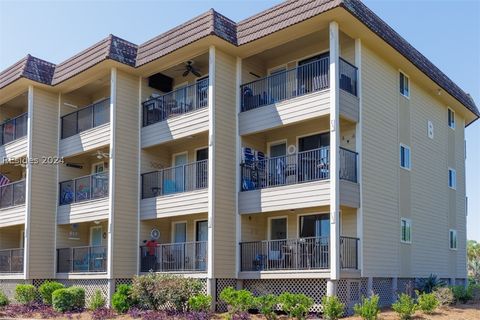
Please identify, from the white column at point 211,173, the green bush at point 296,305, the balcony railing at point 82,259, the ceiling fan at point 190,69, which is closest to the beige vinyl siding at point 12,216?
the balcony railing at point 82,259

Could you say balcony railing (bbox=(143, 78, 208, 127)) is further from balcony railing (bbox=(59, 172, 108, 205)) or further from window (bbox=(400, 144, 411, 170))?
window (bbox=(400, 144, 411, 170))

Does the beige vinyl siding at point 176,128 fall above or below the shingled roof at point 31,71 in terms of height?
below

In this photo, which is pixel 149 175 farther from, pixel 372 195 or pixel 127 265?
pixel 372 195

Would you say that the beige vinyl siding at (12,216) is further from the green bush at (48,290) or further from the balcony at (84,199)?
the green bush at (48,290)

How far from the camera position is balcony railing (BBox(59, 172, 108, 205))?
81.8 ft

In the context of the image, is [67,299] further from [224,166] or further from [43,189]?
[224,166]

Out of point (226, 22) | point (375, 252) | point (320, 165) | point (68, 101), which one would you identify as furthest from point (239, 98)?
point (68, 101)

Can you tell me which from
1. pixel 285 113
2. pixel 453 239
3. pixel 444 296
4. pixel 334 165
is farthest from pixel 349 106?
pixel 453 239

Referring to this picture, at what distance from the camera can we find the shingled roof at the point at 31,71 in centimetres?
2658

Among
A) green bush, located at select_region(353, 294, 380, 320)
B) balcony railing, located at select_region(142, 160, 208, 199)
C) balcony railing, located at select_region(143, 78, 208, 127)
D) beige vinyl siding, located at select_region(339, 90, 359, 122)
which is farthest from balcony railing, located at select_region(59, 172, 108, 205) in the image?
green bush, located at select_region(353, 294, 380, 320)

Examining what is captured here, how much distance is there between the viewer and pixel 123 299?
21219 mm

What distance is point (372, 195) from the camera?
2050cm

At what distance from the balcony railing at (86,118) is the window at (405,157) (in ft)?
40.5

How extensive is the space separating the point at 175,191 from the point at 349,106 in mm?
7758
